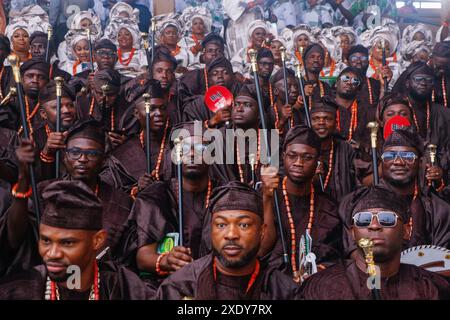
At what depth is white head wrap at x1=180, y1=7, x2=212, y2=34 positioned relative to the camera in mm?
17062

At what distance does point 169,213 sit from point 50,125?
2.79 metres

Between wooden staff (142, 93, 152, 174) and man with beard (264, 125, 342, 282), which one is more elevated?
wooden staff (142, 93, 152, 174)

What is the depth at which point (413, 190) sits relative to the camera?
8742 millimetres

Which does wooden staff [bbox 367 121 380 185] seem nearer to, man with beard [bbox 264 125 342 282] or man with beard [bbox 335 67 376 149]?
man with beard [bbox 264 125 342 282]

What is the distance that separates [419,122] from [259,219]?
6.71 metres

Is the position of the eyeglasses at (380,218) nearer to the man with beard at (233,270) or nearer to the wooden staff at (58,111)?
the man with beard at (233,270)

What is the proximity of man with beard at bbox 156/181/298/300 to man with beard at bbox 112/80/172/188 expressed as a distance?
3.37 meters

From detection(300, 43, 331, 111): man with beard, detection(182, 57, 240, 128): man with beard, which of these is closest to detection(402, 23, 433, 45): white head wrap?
detection(300, 43, 331, 111): man with beard

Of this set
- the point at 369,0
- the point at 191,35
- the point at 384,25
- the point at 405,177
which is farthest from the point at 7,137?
the point at 369,0

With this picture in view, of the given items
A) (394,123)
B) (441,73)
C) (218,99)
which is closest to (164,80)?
(218,99)

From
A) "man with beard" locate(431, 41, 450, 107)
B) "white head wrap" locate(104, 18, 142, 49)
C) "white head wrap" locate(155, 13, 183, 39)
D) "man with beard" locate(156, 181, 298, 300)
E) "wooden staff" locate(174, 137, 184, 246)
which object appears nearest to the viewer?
"man with beard" locate(156, 181, 298, 300)

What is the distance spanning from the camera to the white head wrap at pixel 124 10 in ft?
56.8

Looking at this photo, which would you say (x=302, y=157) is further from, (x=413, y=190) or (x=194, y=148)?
(x=413, y=190)

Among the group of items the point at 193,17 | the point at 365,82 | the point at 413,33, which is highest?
the point at 193,17
